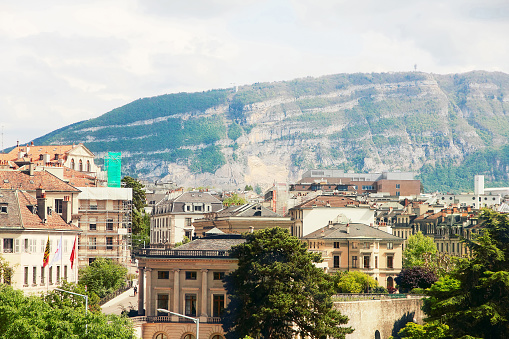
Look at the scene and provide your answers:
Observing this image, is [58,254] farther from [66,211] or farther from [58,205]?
[58,205]

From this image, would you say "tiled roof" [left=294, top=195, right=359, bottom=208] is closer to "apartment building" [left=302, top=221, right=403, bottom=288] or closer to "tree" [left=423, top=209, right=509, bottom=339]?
"apartment building" [left=302, top=221, right=403, bottom=288]

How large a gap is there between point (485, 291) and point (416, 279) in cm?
4979

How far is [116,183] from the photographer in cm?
18475

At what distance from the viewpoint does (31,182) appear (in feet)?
391

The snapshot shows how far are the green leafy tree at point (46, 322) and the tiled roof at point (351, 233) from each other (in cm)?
8086

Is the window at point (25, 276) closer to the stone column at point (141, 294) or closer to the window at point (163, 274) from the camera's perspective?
the stone column at point (141, 294)

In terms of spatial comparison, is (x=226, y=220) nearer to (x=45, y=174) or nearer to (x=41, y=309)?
(x=45, y=174)

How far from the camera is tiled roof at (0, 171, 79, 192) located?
386ft

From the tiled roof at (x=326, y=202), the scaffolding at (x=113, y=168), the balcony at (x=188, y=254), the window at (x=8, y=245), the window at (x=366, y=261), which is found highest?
the scaffolding at (x=113, y=168)

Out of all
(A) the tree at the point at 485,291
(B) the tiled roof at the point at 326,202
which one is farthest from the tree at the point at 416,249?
(A) the tree at the point at 485,291

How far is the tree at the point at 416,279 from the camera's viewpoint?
135 meters

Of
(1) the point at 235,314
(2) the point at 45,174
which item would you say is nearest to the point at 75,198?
(2) the point at 45,174

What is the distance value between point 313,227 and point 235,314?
234 feet

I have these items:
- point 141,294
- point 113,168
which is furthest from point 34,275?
point 113,168
